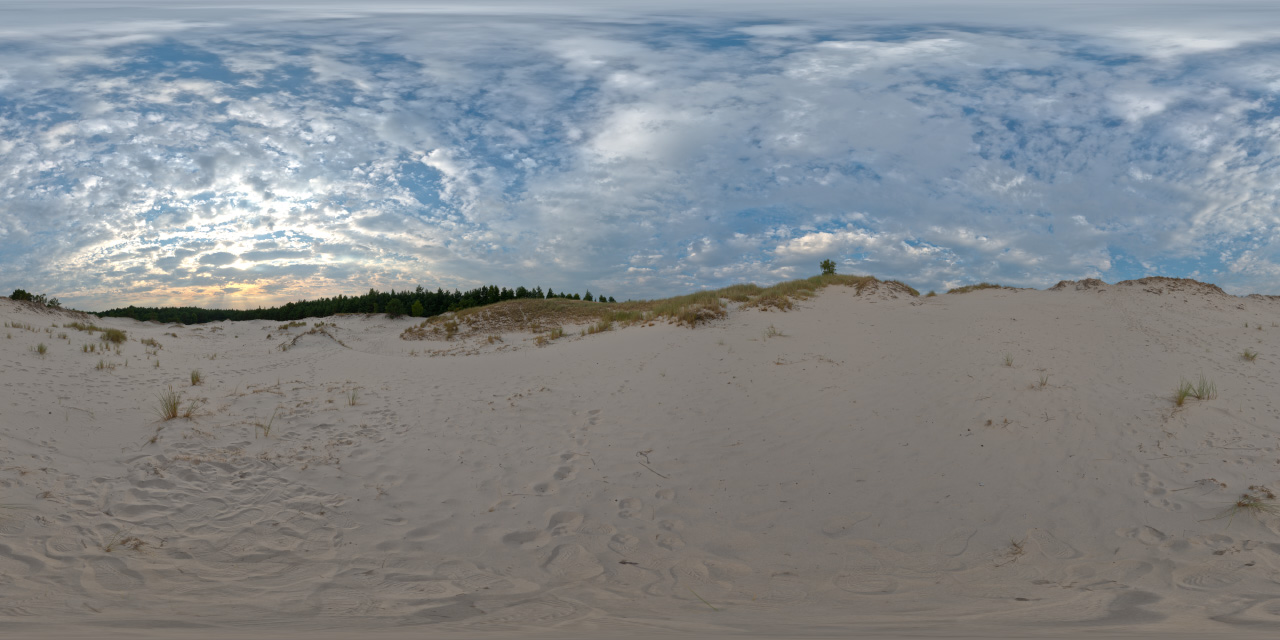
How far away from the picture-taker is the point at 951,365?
10.9 meters

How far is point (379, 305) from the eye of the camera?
3064 centimetres

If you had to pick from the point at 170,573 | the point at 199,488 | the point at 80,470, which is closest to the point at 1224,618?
the point at 170,573

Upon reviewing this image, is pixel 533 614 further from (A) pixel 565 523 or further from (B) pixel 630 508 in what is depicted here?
(B) pixel 630 508

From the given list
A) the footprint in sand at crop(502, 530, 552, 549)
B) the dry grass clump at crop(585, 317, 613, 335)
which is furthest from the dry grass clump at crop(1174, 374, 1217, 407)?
the dry grass clump at crop(585, 317, 613, 335)

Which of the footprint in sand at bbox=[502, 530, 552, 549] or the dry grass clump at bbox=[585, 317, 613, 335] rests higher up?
the dry grass clump at bbox=[585, 317, 613, 335]

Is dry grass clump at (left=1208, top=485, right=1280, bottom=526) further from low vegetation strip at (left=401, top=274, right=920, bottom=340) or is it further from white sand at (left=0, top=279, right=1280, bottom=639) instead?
low vegetation strip at (left=401, top=274, right=920, bottom=340)

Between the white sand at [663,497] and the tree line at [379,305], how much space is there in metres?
18.2

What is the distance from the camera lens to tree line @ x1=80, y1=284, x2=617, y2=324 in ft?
99.0

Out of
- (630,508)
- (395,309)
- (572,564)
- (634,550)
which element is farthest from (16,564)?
(395,309)

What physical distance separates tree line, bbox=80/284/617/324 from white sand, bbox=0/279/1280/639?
59.7 feet

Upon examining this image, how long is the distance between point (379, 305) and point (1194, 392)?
103 feet

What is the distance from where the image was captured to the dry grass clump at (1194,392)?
27.0ft

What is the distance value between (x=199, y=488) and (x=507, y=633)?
466 centimetres

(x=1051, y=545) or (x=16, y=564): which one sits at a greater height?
(x=16, y=564)
